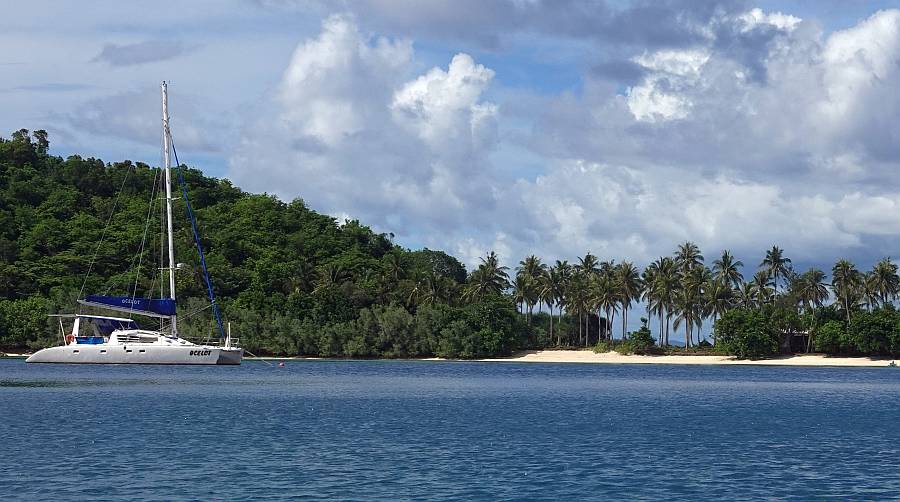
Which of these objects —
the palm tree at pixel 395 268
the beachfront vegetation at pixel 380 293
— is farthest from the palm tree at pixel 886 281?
the palm tree at pixel 395 268

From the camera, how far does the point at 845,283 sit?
6752 inches

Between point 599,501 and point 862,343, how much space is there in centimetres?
13319

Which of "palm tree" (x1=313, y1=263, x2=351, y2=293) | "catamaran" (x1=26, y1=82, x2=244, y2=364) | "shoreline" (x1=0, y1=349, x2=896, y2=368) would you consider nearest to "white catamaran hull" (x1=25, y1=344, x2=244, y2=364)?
"catamaran" (x1=26, y1=82, x2=244, y2=364)

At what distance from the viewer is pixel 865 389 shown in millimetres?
101500

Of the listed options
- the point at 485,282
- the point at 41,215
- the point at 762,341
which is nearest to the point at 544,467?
the point at 762,341

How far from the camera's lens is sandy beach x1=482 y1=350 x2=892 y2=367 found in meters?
160

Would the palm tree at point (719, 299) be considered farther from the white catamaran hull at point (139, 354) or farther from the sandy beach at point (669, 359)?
the white catamaran hull at point (139, 354)

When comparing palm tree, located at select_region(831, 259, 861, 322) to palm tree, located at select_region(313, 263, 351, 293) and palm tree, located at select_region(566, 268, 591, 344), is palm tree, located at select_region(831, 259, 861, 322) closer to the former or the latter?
palm tree, located at select_region(566, 268, 591, 344)

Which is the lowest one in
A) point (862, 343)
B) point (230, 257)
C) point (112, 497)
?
point (112, 497)

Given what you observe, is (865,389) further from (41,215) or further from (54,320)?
(41,215)

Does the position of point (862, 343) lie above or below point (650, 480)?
above

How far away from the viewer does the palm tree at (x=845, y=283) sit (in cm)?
17100

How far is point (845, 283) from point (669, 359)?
3093 cm

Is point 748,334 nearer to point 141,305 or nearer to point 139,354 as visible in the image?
point 139,354
